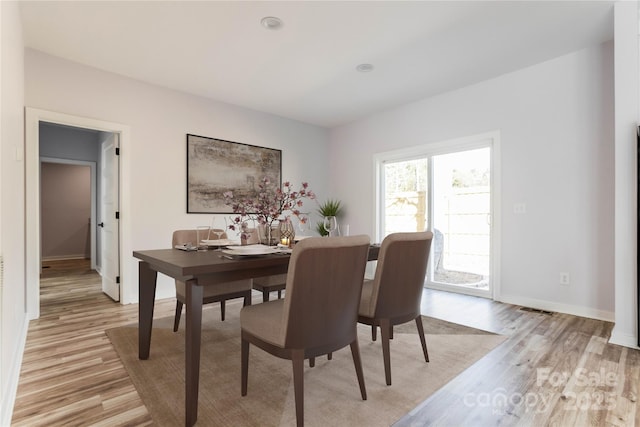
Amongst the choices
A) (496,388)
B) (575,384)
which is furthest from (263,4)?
(575,384)

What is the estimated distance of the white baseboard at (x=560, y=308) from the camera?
298 centimetres

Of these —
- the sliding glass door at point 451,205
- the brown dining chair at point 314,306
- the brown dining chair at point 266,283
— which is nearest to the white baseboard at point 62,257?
the brown dining chair at point 266,283

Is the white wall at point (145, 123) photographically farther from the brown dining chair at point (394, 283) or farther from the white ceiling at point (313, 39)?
the brown dining chair at point (394, 283)

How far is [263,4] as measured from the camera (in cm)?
242

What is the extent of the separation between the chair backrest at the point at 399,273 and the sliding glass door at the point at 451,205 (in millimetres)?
2367

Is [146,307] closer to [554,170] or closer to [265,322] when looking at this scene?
[265,322]

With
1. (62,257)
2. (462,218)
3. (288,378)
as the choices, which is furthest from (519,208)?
(62,257)

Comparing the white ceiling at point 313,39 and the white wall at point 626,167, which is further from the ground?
the white ceiling at point 313,39

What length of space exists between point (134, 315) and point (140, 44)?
252cm

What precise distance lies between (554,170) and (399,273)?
8.38ft

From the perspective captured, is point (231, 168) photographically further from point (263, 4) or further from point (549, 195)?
point (549, 195)

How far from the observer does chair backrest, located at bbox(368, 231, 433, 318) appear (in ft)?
5.78

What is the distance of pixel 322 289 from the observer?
1.42 meters

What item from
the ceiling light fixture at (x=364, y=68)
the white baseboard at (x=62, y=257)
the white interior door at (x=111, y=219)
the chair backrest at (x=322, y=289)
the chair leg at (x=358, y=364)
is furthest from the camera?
the white baseboard at (x=62, y=257)
